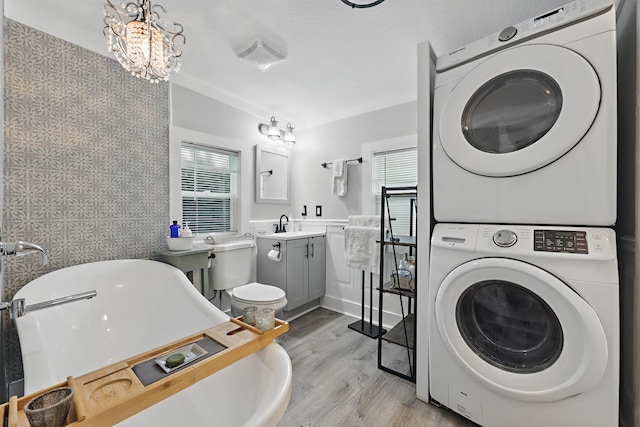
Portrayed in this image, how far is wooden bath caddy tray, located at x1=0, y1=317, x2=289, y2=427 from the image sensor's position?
67 centimetres

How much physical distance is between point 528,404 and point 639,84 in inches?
58.3

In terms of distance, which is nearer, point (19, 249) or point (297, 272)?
point (19, 249)

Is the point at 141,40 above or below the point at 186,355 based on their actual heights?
above

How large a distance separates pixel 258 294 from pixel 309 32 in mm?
1924

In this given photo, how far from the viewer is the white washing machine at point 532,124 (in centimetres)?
116

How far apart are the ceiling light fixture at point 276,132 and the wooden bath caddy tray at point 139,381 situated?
2.41 metres

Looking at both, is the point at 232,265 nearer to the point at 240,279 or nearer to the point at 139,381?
the point at 240,279

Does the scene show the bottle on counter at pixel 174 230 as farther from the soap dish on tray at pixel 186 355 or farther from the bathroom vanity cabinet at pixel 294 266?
the soap dish on tray at pixel 186 355

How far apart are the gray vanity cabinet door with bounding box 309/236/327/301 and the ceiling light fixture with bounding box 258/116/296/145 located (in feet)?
4.04

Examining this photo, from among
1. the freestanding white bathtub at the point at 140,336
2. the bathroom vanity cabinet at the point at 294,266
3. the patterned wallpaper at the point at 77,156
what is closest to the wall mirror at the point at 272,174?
the bathroom vanity cabinet at the point at 294,266

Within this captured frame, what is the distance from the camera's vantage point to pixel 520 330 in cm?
133

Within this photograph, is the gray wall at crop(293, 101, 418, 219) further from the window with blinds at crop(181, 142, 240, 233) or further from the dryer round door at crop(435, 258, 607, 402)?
the dryer round door at crop(435, 258, 607, 402)

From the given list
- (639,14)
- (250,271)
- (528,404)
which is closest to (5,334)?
(250,271)

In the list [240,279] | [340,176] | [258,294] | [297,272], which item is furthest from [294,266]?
[340,176]
